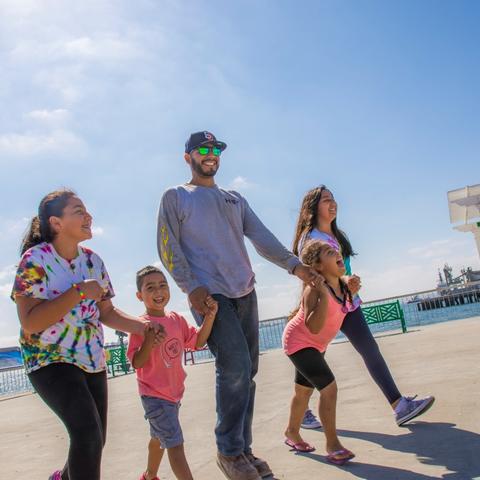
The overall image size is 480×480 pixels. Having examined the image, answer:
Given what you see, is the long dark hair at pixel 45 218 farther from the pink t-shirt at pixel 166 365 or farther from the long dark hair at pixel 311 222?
the long dark hair at pixel 311 222

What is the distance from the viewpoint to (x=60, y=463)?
4.14 metres

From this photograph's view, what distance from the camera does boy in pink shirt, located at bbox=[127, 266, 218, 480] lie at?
285 centimetres

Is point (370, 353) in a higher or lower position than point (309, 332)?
lower

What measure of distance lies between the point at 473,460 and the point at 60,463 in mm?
3213

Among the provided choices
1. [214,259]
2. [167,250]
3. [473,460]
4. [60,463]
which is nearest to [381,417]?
[473,460]

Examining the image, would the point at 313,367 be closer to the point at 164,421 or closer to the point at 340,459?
the point at 340,459

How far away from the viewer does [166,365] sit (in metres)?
3.06

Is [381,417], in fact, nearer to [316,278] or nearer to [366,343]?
[366,343]

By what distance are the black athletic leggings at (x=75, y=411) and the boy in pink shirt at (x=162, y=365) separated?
510 mm

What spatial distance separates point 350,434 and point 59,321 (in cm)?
238

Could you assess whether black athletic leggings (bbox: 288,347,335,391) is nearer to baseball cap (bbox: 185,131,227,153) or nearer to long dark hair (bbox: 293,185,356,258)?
long dark hair (bbox: 293,185,356,258)

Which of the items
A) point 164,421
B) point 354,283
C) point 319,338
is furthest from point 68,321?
point 354,283

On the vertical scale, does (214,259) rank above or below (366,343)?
above

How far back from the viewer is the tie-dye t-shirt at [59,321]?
241 cm
